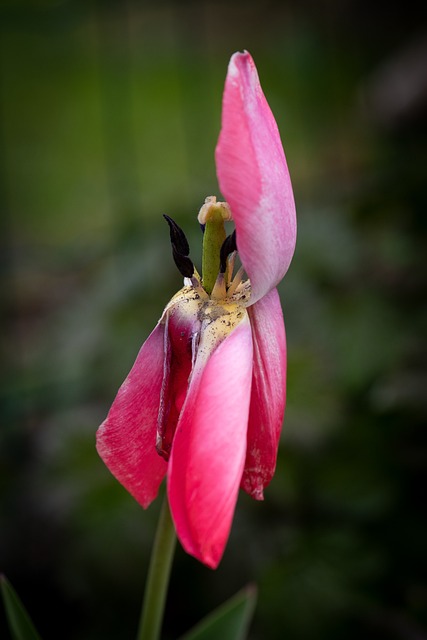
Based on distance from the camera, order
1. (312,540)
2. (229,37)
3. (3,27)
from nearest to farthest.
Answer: (312,540)
(3,27)
(229,37)

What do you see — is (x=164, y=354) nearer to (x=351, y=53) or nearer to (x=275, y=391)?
(x=275, y=391)

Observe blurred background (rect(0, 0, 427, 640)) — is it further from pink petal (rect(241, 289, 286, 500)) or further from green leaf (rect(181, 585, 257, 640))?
pink petal (rect(241, 289, 286, 500))

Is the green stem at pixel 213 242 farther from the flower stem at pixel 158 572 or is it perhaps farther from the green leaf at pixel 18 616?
the green leaf at pixel 18 616

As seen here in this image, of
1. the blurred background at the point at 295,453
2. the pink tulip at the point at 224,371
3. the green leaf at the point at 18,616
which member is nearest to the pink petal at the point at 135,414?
the pink tulip at the point at 224,371

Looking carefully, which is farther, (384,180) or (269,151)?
(384,180)

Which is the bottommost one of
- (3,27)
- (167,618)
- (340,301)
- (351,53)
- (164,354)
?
(167,618)

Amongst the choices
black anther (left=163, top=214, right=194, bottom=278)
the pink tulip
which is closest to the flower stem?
the pink tulip

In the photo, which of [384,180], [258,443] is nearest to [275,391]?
[258,443]

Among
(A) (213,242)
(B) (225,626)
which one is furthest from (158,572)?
(A) (213,242)
